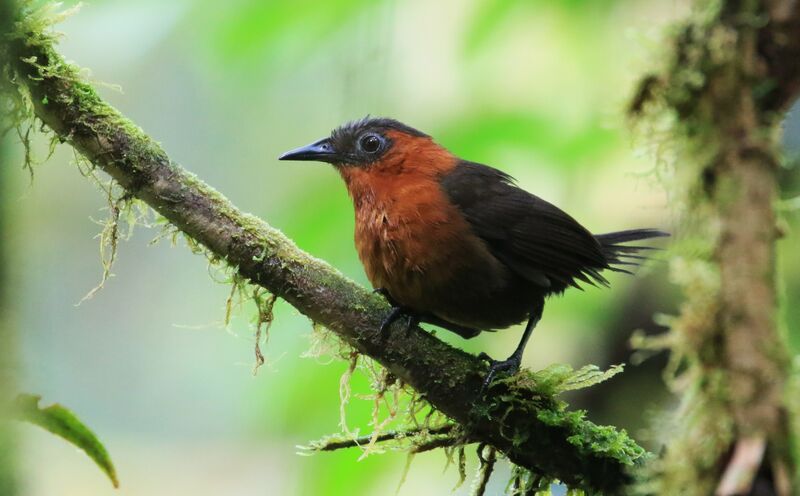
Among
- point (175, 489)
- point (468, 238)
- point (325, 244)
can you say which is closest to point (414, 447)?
point (468, 238)

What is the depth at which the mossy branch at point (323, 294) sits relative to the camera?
229 cm

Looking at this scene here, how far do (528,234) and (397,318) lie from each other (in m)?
0.84

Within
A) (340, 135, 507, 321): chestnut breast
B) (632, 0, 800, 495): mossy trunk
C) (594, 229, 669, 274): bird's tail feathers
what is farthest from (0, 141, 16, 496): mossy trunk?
(594, 229, 669, 274): bird's tail feathers

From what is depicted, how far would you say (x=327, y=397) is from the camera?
3396mm

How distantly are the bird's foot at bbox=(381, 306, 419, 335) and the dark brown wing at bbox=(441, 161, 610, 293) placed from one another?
59 cm

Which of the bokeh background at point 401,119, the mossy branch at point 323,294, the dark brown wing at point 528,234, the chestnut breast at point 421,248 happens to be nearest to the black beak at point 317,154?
the bokeh background at point 401,119

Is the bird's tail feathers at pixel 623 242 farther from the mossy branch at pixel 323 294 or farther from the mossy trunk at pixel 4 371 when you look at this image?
the mossy trunk at pixel 4 371

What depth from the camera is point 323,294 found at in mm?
2545

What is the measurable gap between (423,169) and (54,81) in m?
1.53

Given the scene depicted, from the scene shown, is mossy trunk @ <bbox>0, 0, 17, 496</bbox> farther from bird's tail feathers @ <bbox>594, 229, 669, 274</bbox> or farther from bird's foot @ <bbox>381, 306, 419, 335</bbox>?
bird's tail feathers @ <bbox>594, 229, 669, 274</bbox>

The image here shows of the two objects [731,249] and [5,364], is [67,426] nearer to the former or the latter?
[5,364]

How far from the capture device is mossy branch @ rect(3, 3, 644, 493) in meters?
2.29

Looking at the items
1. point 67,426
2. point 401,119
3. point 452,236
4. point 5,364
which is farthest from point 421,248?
point 5,364

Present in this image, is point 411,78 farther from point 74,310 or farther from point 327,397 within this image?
point 74,310
